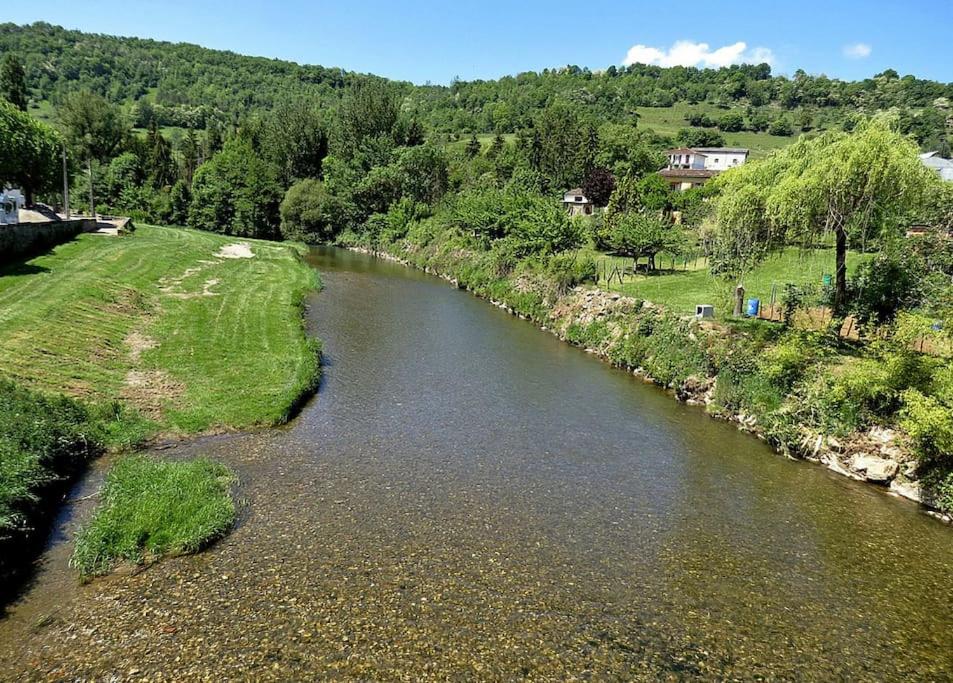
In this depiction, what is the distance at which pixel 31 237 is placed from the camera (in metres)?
39.5

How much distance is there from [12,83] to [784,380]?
85.3 meters

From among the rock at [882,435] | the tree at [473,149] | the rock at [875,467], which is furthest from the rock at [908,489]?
the tree at [473,149]

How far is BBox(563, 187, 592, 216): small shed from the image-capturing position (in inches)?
3088

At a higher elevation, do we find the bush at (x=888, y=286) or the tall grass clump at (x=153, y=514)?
the bush at (x=888, y=286)

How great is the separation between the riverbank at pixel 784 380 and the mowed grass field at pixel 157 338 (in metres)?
17.7

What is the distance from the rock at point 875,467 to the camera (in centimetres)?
2002

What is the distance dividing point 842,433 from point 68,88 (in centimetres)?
20004

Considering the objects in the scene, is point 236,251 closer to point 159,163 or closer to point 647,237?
point 647,237

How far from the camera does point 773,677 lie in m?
11.7

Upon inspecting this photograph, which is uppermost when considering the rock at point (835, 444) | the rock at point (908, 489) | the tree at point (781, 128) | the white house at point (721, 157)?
the tree at point (781, 128)

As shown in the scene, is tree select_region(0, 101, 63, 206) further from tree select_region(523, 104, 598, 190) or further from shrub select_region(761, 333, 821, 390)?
tree select_region(523, 104, 598, 190)

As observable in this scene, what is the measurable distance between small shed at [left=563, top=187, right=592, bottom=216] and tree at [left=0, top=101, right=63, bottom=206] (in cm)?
5808

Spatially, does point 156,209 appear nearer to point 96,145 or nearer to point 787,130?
point 96,145

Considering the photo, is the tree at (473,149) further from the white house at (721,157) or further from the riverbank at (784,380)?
the riverbank at (784,380)
